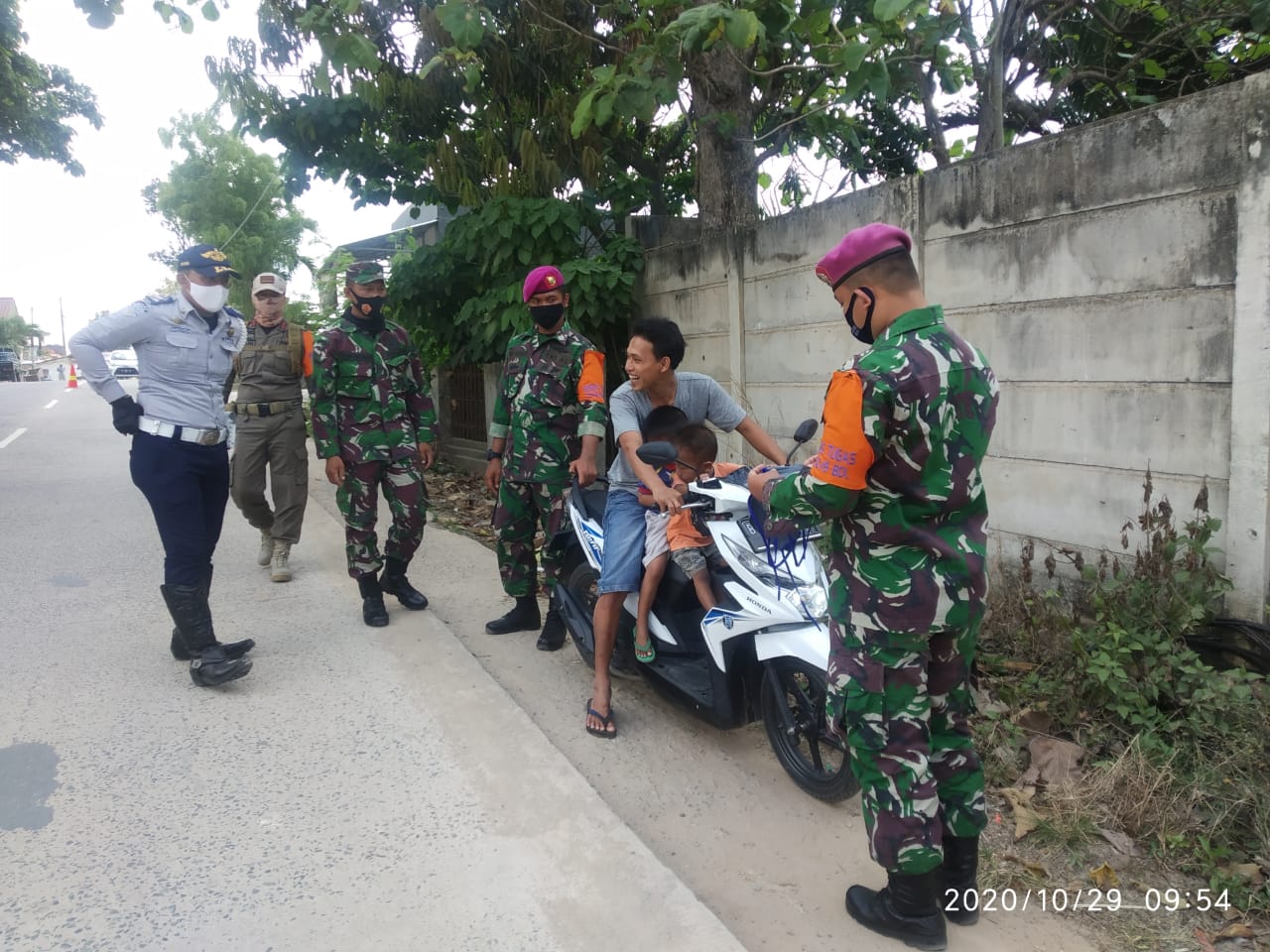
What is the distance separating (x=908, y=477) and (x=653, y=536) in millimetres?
1462

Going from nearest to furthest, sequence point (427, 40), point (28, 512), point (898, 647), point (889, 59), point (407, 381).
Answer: point (898, 647)
point (407, 381)
point (889, 59)
point (427, 40)
point (28, 512)

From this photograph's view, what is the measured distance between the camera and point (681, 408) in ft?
12.0

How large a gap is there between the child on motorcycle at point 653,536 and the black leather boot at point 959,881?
4.49 feet

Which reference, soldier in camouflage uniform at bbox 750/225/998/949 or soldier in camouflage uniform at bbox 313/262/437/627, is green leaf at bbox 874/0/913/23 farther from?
soldier in camouflage uniform at bbox 313/262/437/627

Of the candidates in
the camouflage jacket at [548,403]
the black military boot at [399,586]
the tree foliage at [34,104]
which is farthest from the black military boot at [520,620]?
the tree foliage at [34,104]

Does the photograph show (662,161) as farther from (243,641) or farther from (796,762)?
(796,762)

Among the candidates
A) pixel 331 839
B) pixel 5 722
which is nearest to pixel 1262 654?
pixel 331 839

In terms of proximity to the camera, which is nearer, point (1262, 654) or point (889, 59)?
point (1262, 654)

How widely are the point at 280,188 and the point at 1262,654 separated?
27.1 feet

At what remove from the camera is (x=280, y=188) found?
839cm

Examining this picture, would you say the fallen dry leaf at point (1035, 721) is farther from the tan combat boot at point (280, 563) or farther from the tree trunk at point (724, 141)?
the tan combat boot at point (280, 563)

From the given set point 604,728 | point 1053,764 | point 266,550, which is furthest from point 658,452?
point 266,550

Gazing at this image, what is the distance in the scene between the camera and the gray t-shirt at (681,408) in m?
3.55

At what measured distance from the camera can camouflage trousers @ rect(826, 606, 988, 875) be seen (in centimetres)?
224
